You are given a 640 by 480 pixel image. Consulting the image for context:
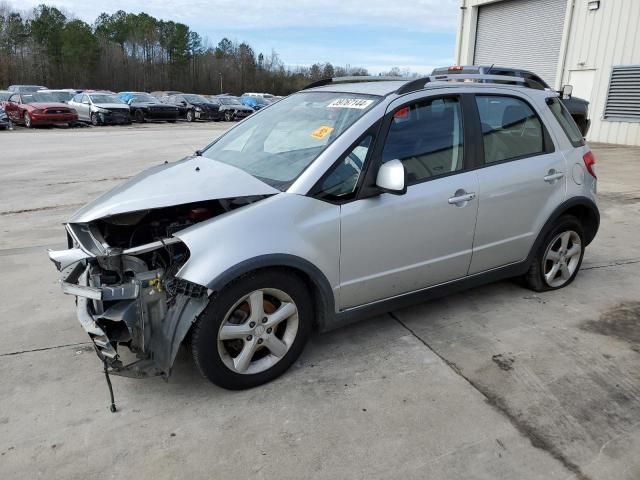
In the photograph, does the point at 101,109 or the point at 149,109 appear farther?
the point at 149,109

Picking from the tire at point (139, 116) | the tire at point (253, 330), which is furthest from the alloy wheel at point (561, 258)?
the tire at point (139, 116)

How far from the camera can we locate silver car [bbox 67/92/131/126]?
23.6 m

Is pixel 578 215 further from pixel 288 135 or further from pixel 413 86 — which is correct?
pixel 288 135

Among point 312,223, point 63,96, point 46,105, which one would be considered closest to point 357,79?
point 312,223

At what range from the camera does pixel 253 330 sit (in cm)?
287

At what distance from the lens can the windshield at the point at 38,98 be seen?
74.2ft

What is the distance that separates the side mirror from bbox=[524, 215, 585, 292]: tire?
1854 mm

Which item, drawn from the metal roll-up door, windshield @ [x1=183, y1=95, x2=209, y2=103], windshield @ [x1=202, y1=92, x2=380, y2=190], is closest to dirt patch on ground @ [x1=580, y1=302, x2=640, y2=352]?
windshield @ [x1=202, y1=92, x2=380, y2=190]

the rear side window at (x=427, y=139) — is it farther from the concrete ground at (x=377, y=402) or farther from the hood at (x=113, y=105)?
the hood at (x=113, y=105)

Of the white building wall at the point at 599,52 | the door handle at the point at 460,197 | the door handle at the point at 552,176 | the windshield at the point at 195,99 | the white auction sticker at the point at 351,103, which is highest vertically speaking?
the white building wall at the point at 599,52

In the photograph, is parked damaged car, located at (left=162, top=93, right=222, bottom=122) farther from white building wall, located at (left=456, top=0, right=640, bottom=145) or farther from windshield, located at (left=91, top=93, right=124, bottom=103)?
white building wall, located at (left=456, top=0, right=640, bottom=145)

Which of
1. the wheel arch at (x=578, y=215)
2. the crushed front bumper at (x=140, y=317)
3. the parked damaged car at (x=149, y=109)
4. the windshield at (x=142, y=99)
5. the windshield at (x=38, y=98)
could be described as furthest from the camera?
the windshield at (x=142, y=99)

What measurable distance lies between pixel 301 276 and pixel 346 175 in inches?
26.4

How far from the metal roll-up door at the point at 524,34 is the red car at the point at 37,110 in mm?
18388
